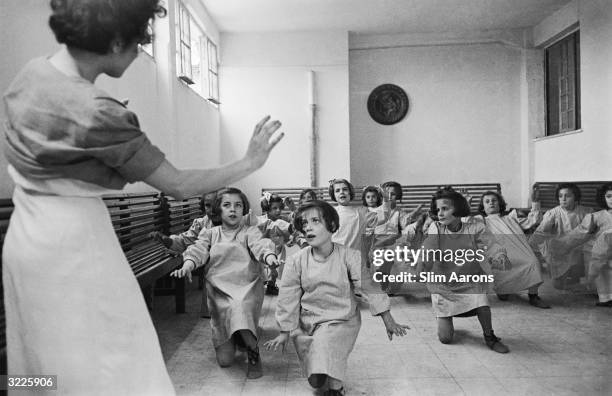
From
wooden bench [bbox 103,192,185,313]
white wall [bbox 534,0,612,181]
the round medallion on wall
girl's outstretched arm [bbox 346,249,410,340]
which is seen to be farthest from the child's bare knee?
the round medallion on wall

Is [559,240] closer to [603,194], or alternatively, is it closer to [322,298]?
[603,194]

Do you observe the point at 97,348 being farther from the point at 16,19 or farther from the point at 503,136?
the point at 503,136

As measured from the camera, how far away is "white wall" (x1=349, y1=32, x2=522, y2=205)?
7441 mm

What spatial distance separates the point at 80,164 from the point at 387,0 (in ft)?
18.5

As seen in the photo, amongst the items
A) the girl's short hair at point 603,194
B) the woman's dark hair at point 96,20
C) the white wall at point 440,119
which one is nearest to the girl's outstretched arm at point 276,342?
the woman's dark hair at point 96,20

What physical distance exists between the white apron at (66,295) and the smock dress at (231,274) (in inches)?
57.8

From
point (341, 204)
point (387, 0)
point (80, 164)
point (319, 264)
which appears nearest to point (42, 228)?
point (80, 164)

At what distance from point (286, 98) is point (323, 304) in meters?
4.50

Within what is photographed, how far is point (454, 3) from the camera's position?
607 centimetres

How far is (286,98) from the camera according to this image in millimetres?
6227

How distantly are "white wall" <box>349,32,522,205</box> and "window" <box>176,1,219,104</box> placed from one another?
2.70 meters

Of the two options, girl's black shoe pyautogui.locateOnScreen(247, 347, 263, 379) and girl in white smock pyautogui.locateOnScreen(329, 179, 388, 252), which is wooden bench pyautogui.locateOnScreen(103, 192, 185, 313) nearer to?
girl's black shoe pyautogui.locateOnScreen(247, 347, 263, 379)

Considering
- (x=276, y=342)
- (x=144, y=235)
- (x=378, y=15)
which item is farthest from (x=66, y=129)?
(x=378, y=15)

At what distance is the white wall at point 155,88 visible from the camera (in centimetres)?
180
